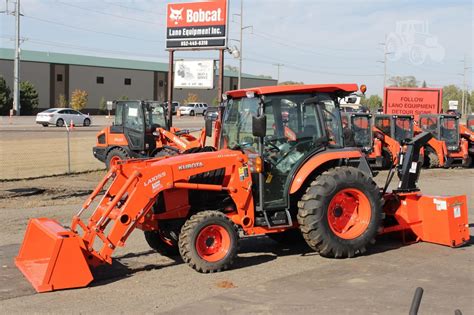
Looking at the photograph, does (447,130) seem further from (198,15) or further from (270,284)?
(270,284)

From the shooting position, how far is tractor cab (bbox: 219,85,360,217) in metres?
6.95

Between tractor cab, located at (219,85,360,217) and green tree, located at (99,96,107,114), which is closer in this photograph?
tractor cab, located at (219,85,360,217)

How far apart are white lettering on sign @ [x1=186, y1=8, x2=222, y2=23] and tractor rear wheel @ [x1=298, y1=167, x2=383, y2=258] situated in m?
14.2

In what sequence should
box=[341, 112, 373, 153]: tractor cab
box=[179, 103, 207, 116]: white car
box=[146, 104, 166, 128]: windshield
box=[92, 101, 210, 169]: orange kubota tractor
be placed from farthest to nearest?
box=[179, 103, 207, 116]: white car
box=[341, 112, 373, 153]: tractor cab
box=[146, 104, 166, 128]: windshield
box=[92, 101, 210, 169]: orange kubota tractor

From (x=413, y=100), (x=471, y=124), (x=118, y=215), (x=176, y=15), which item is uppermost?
(x=176, y=15)

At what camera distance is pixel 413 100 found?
26266mm

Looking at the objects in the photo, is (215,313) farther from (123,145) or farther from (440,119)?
(440,119)

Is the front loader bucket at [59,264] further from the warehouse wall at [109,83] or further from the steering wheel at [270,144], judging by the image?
the warehouse wall at [109,83]

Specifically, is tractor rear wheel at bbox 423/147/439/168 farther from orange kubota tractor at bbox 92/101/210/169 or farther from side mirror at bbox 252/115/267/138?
side mirror at bbox 252/115/267/138

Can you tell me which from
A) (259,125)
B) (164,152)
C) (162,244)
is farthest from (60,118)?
(259,125)

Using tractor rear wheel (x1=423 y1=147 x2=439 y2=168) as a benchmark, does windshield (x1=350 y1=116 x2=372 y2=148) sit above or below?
above

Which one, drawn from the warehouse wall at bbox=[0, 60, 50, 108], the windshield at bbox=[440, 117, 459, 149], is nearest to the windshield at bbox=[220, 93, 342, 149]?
the windshield at bbox=[440, 117, 459, 149]

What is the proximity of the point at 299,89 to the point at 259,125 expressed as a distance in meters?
1.01

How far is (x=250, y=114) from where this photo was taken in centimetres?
715
